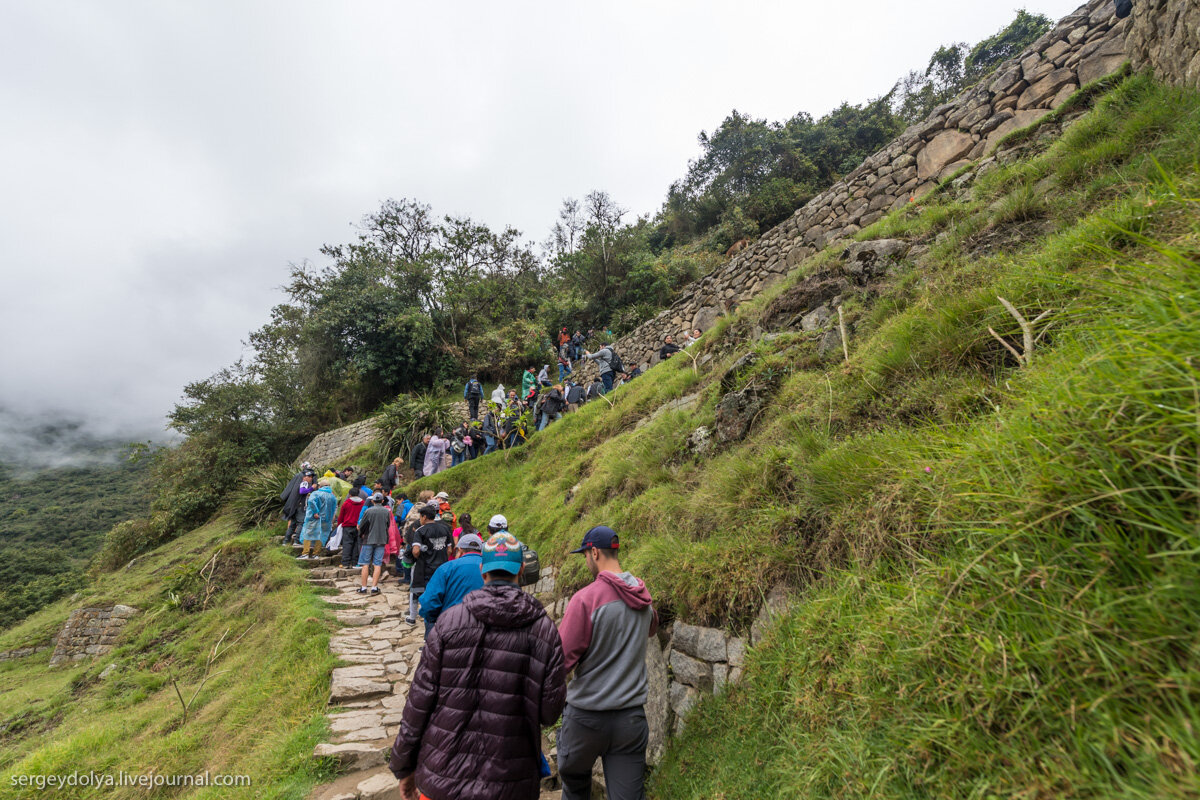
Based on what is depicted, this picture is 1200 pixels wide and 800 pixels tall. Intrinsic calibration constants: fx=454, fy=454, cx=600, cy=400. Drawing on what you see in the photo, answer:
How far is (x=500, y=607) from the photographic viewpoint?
232 centimetres

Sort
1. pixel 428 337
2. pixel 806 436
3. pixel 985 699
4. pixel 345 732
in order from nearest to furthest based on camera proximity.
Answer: pixel 985 699
pixel 806 436
pixel 345 732
pixel 428 337

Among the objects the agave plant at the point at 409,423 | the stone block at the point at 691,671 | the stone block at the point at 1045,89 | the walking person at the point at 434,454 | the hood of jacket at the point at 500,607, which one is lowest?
the stone block at the point at 691,671

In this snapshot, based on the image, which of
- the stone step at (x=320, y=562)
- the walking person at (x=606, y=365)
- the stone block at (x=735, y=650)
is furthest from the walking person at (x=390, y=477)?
the stone block at (x=735, y=650)

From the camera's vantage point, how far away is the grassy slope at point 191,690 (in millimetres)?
4406

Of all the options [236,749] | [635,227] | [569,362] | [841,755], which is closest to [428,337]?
[569,362]

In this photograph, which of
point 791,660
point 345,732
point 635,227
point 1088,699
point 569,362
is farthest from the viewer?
point 635,227

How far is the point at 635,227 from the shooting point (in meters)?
22.5

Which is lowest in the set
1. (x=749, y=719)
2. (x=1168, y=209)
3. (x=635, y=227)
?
(x=749, y=719)

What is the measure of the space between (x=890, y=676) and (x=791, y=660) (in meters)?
0.67

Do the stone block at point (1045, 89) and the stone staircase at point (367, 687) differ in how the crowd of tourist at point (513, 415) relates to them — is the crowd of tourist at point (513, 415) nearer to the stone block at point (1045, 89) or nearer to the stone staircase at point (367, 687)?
the stone staircase at point (367, 687)

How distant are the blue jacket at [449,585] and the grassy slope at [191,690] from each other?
1499 millimetres

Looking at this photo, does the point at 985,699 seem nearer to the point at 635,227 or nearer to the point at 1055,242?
the point at 1055,242

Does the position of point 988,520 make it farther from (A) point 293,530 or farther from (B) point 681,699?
(A) point 293,530

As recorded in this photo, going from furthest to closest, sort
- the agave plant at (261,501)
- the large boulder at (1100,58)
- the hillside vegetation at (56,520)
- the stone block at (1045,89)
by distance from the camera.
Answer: the hillside vegetation at (56,520) < the agave plant at (261,501) < the stone block at (1045,89) < the large boulder at (1100,58)
